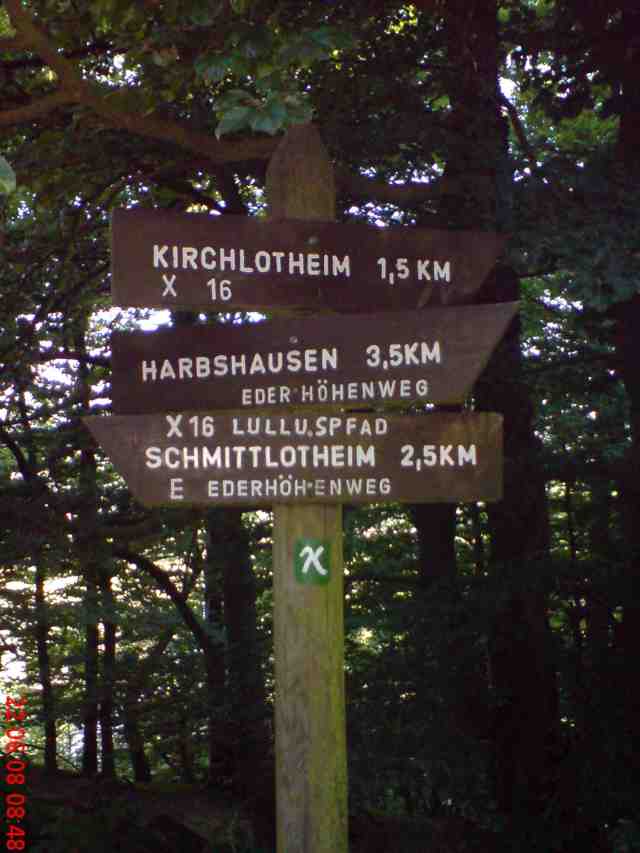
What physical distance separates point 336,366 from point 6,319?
616 cm

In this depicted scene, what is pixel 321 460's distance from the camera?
11.2 feet

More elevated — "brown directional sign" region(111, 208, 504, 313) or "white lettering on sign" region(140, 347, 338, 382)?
"brown directional sign" region(111, 208, 504, 313)

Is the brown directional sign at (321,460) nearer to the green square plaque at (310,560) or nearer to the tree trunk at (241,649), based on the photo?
the green square plaque at (310,560)

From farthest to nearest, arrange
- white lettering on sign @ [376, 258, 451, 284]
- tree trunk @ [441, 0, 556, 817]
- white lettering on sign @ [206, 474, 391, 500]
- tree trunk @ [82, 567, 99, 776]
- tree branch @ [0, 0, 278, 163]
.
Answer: tree trunk @ [82, 567, 99, 776], tree trunk @ [441, 0, 556, 817], tree branch @ [0, 0, 278, 163], white lettering on sign @ [376, 258, 451, 284], white lettering on sign @ [206, 474, 391, 500]

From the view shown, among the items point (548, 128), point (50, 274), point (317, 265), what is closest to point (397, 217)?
point (50, 274)

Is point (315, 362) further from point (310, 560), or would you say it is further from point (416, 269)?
point (310, 560)

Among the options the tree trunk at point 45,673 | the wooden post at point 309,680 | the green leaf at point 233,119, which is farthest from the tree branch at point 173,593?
the wooden post at point 309,680

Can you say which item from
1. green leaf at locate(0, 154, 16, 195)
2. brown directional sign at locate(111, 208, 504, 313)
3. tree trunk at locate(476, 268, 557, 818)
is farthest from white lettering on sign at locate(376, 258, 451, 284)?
tree trunk at locate(476, 268, 557, 818)

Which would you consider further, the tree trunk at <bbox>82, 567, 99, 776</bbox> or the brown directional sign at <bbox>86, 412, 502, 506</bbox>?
the tree trunk at <bbox>82, 567, 99, 776</bbox>

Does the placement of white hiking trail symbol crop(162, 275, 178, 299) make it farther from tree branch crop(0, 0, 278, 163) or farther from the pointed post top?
tree branch crop(0, 0, 278, 163)

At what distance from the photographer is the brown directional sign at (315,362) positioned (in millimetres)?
3434

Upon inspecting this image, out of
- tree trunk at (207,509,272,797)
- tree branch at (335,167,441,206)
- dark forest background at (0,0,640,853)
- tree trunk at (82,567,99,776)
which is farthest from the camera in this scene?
tree trunk at (82,567,99,776)

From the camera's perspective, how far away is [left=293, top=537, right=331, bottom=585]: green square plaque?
3.52 meters

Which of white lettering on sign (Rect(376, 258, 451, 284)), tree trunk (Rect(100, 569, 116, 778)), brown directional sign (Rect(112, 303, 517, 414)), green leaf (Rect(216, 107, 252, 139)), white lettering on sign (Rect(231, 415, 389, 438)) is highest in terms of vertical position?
green leaf (Rect(216, 107, 252, 139))
